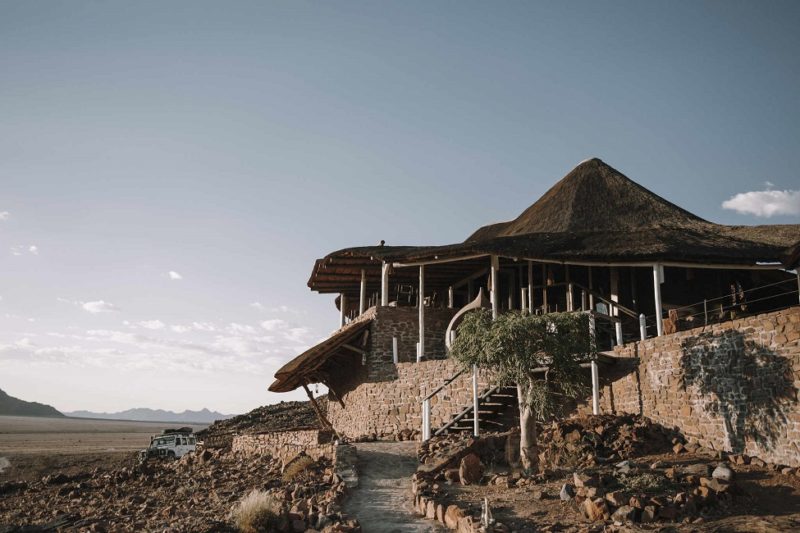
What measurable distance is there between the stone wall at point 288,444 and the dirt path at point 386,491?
1062 millimetres

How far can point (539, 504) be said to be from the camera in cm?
1148

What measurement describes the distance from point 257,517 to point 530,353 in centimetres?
626

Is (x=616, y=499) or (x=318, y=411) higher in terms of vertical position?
(x=318, y=411)

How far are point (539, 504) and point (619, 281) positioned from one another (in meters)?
13.4

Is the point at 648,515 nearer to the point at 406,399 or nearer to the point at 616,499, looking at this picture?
the point at 616,499

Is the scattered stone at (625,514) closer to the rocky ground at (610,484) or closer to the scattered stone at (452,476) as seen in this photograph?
the rocky ground at (610,484)

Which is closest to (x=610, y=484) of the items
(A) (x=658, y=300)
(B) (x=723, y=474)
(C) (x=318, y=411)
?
(B) (x=723, y=474)

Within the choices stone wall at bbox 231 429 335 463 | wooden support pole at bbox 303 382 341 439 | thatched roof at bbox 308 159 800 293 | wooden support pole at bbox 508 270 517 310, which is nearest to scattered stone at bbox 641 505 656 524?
thatched roof at bbox 308 159 800 293

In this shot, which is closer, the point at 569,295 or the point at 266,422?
the point at 569,295

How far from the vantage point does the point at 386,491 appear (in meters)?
13.9

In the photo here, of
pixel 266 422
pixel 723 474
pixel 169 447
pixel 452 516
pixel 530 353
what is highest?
pixel 530 353

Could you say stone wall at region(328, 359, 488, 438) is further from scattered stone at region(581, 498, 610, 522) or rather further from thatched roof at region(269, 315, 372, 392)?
scattered stone at region(581, 498, 610, 522)

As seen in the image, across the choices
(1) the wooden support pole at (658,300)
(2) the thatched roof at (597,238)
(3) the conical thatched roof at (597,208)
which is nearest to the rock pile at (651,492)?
(1) the wooden support pole at (658,300)

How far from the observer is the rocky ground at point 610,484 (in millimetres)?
10117
